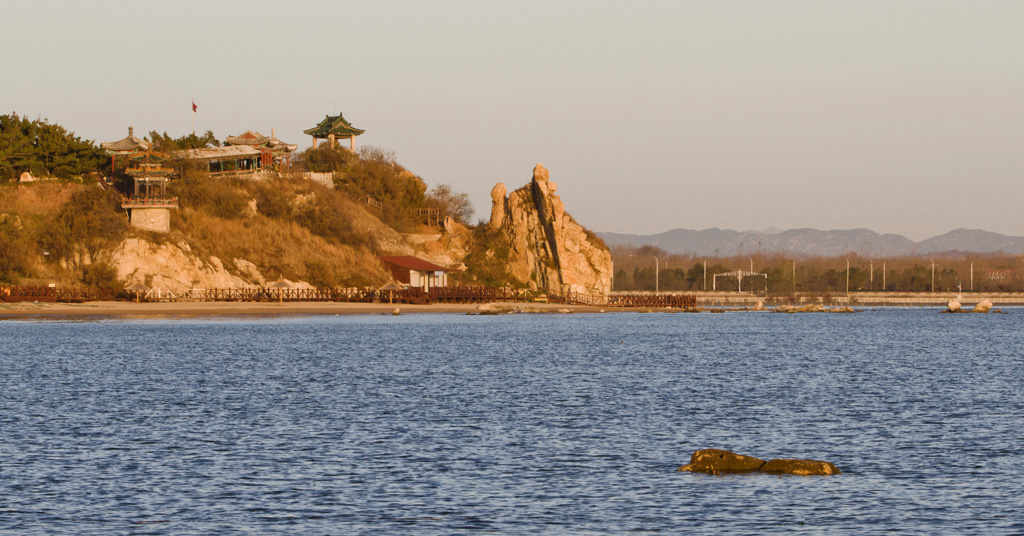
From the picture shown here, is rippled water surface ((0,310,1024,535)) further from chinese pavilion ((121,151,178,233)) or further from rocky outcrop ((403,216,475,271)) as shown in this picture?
rocky outcrop ((403,216,475,271))

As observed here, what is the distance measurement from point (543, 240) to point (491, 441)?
9522 centimetres

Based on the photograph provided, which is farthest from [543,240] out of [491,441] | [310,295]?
[491,441]

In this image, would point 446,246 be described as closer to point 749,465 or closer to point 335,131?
point 335,131

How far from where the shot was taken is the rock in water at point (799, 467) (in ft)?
68.3

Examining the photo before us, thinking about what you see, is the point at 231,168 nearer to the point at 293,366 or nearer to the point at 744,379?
the point at 293,366

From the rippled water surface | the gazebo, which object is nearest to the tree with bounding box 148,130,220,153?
the gazebo

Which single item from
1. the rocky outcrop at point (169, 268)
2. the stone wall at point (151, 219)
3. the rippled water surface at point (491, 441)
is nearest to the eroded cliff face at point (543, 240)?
the rocky outcrop at point (169, 268)

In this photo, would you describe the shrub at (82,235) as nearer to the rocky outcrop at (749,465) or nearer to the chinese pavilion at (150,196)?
the chinese pavilion at (150,196)

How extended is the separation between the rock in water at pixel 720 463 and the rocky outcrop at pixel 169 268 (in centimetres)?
7760

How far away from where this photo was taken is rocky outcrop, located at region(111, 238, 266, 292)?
90.2 metres

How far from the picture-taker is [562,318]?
340 feet

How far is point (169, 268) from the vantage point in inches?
3627

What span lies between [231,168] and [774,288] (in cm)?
11473

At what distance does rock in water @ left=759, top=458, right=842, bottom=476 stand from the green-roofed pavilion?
377 feet
